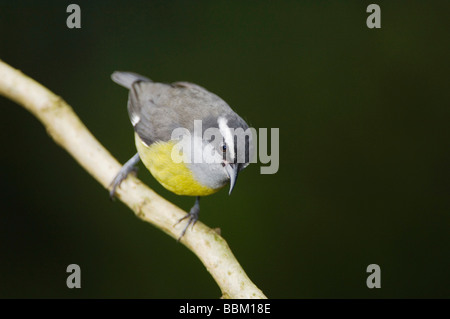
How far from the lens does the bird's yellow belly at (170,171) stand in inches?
58.3

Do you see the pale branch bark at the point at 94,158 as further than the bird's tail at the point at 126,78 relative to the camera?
No

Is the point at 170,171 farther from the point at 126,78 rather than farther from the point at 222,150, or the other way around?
the point at 126,78

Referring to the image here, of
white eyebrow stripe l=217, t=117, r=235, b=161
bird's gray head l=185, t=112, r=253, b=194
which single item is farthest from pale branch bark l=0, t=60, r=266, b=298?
white eyebrow stripe l=217, t=117, r=235, b=161

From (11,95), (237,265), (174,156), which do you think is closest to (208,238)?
(237,265)

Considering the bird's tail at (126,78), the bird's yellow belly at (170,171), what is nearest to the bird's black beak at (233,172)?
the bird's yellow belly at (170,171)

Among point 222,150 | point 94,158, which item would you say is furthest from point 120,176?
point 222,150

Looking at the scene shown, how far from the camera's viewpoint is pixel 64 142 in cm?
156

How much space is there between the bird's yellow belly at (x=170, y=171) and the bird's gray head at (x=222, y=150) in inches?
1.1

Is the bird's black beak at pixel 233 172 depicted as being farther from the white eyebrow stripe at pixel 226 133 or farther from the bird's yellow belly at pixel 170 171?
the bird's yellow belly at pixel 170 171

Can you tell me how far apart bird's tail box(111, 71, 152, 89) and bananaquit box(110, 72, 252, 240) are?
0.03 metres

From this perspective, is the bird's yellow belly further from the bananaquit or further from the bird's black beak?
the bird's black beak

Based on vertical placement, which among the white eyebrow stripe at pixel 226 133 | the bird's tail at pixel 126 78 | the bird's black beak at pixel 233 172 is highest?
the bird's tail at pixel 126 78

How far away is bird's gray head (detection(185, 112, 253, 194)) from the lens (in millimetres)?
1336

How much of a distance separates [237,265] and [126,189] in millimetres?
470
